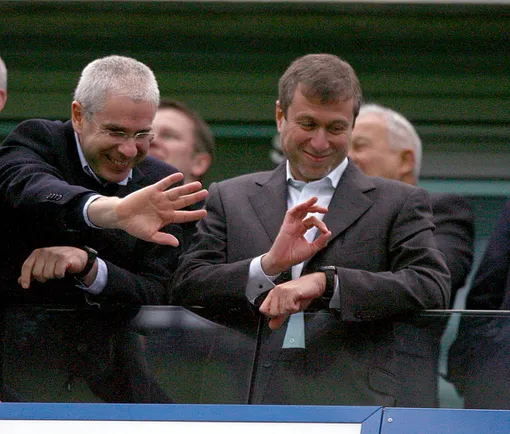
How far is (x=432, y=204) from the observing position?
4047 millimetres

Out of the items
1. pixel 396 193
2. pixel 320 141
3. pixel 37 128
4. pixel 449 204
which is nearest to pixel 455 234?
pixel 449 204

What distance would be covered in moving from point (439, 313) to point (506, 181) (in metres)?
3.04

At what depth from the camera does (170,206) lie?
288cm

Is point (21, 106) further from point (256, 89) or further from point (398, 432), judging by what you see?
point (398, 432)

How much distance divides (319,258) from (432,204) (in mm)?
957

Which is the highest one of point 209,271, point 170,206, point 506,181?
point 170,206

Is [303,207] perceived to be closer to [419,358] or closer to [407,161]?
[419,358]

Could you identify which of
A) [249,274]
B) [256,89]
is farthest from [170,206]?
[256,89]

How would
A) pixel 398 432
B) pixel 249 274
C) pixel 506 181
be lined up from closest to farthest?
pixel 398 432 → pixel 249 274 → pixel 506 181

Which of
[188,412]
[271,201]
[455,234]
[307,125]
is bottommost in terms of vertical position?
[188,412]

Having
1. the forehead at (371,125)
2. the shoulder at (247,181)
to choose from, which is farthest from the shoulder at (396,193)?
the forehead at (371,125)

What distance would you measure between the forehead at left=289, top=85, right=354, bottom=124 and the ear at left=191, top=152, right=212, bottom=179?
1.25 meters

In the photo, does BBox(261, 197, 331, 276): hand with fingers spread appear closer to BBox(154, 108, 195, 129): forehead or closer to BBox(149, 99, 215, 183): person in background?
BBox(149, 99, 215, 183): person in background

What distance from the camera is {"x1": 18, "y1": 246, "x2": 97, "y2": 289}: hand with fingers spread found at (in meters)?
3.07
